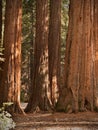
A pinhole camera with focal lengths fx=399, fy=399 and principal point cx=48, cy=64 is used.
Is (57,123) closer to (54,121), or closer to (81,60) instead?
(54,121)

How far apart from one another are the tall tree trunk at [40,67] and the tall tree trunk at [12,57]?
3.50 feet

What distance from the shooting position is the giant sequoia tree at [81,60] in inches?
569

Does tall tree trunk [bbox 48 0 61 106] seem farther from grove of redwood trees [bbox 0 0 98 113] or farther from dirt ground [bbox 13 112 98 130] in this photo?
dirt ground [bbox 13 112 98 130]

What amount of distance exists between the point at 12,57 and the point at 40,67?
1.46 metres

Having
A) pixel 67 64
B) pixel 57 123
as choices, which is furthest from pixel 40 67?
pixel 57 123

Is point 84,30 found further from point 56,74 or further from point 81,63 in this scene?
point 56,74

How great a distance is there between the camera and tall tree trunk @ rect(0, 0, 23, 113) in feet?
46.5

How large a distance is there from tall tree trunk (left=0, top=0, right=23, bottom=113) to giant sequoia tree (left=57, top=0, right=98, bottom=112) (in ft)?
5.61

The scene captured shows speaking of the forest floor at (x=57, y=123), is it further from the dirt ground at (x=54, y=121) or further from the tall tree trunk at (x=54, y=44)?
the tall tree trunk at (x=54, y=44)

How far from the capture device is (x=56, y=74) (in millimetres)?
17875

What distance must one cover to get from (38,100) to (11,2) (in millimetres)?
3810

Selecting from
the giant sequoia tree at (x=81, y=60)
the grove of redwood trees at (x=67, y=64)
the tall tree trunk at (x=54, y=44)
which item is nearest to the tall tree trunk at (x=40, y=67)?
the grove of redwood trees at (x=67, y=64)

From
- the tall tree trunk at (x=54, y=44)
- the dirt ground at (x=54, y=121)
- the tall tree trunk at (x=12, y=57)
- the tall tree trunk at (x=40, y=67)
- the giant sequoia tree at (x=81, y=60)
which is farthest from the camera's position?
the tall tree trunk at (x=54, y=44)

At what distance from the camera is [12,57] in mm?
14438
